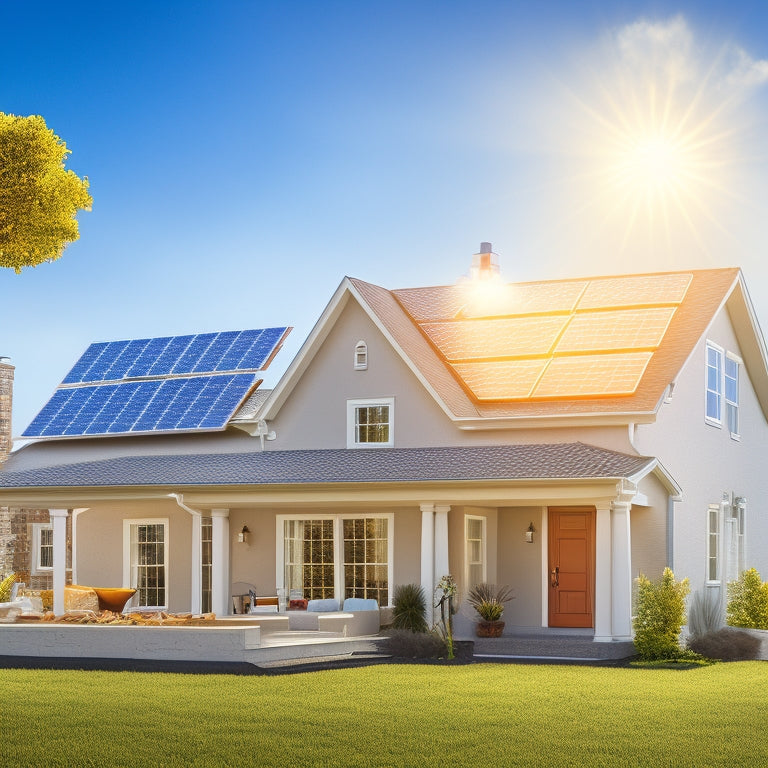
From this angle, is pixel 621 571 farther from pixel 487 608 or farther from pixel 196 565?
pixel 196 565

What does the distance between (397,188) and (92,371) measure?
9.20 metres

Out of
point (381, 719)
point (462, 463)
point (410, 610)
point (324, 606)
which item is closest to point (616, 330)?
point (462, 463)

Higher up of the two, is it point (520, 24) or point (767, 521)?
point (520, 24)

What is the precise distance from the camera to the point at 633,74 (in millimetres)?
23641

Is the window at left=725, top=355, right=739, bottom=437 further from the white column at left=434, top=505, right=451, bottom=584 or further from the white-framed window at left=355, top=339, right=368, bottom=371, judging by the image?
the white column at left=434, top=505, right=451, bottom=584

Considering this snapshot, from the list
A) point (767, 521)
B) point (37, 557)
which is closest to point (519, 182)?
point (767, 521)

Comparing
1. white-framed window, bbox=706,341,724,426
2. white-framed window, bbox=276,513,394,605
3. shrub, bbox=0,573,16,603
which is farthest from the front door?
shrub, bbox=0,573,16,603

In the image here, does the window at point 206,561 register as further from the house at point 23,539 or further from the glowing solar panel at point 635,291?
the glowing solar panel at point 635,291

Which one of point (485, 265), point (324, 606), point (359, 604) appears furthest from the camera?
point (485, 265)

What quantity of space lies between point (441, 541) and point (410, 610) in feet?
4.22

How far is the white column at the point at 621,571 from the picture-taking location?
2008 centimetres

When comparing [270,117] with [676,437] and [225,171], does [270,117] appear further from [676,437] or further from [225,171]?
[676,437]

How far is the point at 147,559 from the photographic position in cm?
2620

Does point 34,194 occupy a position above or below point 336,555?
above
